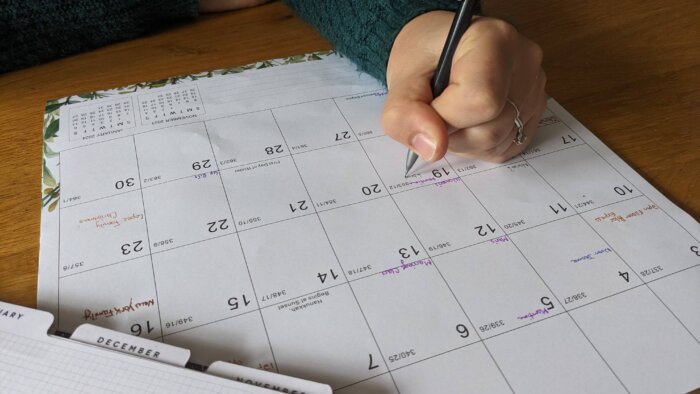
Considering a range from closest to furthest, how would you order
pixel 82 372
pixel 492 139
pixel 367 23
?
1. pixel 82 372
2. pixel 492 139
3. pixel 367 23

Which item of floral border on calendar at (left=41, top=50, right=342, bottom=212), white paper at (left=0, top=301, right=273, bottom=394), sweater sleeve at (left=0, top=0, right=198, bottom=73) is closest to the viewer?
white paper at (left=0, top=301, right=273, bottom=394)

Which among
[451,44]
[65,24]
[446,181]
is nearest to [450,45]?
[451,44]

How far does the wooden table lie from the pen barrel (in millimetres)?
169

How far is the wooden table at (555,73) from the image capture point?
39 cm

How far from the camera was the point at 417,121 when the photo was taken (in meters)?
0.35

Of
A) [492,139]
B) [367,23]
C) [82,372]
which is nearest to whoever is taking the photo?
[82,372]

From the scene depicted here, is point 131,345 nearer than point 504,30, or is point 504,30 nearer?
point 131,345

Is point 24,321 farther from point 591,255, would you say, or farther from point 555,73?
point 555,73

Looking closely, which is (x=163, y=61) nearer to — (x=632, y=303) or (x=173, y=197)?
(x=173, y=197)

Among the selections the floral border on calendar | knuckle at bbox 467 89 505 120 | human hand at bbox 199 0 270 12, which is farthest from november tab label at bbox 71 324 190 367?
human hand at bbox 199 0 270 12

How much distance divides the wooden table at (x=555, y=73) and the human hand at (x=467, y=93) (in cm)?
9

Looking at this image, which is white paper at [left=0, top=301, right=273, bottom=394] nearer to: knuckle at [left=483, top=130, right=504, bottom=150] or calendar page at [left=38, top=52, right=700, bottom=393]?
calendar page at [left=38, top=52, right=700, bottom=393]

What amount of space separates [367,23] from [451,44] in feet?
0.51

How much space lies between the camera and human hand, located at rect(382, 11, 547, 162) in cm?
35
